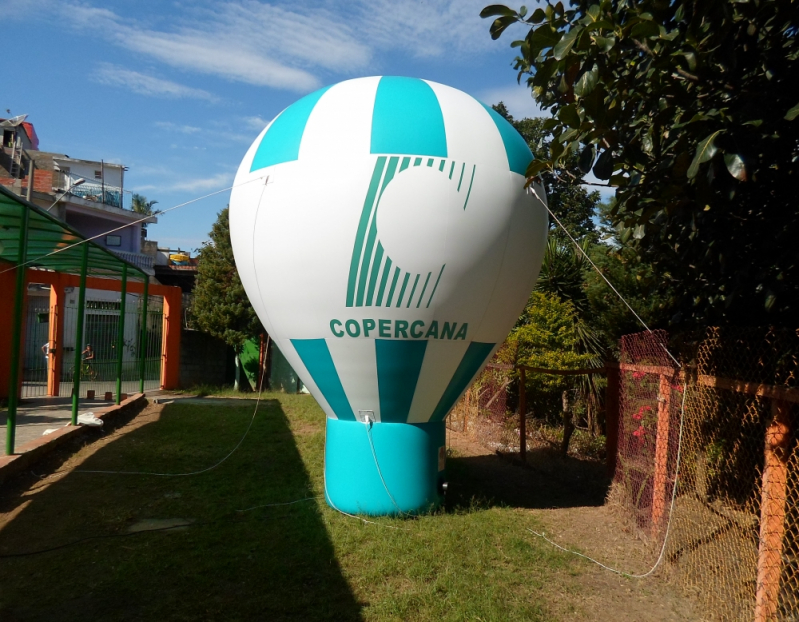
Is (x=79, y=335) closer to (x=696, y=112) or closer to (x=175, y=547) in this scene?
(x=175, y=547)

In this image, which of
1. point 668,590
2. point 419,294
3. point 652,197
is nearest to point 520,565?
point 668,590

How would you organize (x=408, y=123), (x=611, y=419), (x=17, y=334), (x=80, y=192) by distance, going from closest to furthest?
1. (x=408, y=123)
2. (x=17, y=334)
3. (x=611, y=419)
4. (x=80, y=192)

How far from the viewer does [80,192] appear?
31234mm

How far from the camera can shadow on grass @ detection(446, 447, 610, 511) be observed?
689 centimetres

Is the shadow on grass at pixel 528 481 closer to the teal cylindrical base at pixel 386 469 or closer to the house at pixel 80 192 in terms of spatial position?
the teal cylindrical base at pixel 386 469

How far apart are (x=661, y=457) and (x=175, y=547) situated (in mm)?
4230

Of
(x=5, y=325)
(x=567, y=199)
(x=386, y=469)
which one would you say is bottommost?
(x=386, y=469)

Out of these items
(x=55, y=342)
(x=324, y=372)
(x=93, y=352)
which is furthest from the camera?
(x=93, y=352)

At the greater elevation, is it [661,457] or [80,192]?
[80,192]

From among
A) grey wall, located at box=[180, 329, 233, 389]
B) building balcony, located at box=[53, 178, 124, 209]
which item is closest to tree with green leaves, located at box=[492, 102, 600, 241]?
grey wall, located at box=[180, 329, 233, 389]

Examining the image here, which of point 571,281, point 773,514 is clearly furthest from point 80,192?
point 773,514

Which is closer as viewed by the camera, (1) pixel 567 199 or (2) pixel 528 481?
(2) pixel 528 481

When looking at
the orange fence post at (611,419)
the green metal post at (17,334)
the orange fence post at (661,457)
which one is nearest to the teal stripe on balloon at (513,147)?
the orange fence post at (661,457)

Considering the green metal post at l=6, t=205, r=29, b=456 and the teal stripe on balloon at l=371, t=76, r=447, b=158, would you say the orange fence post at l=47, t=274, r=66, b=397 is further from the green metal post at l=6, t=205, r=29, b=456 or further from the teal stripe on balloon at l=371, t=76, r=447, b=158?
the teal stripe on balloon at l=371, t=76, r=447, b=158
